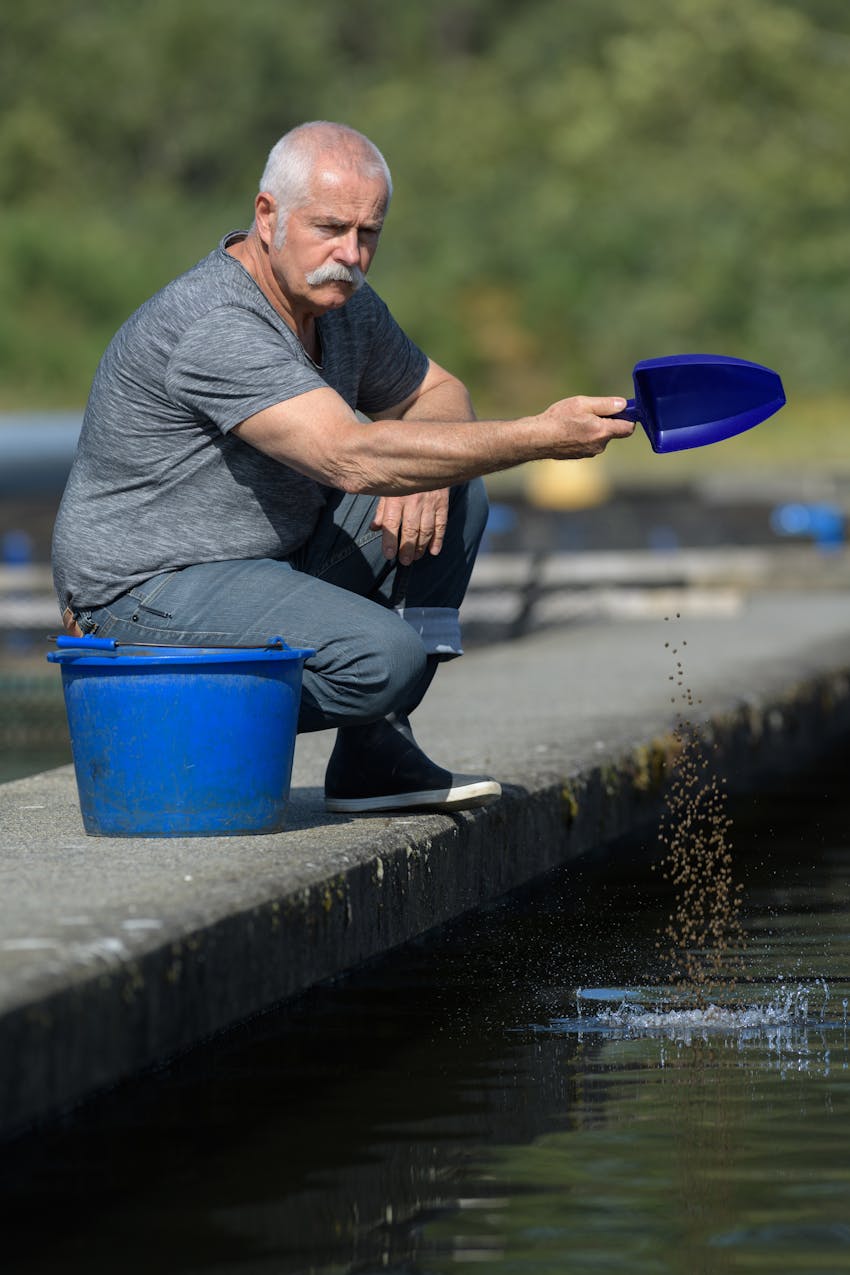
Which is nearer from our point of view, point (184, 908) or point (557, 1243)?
point (557, 1243)

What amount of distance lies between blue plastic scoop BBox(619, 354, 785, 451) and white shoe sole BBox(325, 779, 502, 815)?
99 centimetres

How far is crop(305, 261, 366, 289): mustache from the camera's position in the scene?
4438 mm

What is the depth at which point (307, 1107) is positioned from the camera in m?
3.75

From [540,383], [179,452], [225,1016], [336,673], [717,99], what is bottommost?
[225,1016]

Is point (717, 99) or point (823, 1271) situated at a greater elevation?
point (717, 99)

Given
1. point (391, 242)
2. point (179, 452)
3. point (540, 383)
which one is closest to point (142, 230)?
point (391, 242)

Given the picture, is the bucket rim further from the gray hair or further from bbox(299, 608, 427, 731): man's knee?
the gray hair

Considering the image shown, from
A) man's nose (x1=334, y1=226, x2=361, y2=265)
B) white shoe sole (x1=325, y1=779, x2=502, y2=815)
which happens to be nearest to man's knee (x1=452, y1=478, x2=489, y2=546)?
white shoe sole (x1=325, y1=779, x2=502, y2=815)

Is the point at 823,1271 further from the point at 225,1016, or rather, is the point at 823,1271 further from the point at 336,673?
the point at 336,673

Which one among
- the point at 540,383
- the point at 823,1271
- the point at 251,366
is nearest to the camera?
the point at 823,1271

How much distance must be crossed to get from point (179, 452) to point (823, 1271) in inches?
88.9

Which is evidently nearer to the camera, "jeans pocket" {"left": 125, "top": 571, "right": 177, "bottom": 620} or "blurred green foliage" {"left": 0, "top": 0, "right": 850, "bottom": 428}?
"jeans pocket" {"left": 125, "top": 571, "right": 177, "bottom": 620}

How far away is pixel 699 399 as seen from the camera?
170 inches

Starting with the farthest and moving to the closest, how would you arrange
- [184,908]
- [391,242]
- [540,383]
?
1. [391,242]
2. [540,383]
3. [184,908]
